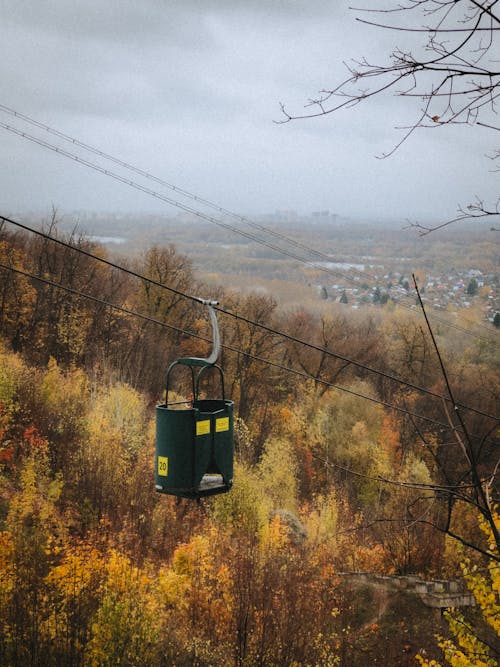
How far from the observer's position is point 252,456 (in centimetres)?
Answer: 4253

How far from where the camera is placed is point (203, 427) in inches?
243

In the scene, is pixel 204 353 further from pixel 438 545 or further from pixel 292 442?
pixel 438 545

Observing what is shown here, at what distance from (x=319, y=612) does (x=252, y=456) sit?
725 inches

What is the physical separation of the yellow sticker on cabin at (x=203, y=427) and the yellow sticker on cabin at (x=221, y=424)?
4.3 inches

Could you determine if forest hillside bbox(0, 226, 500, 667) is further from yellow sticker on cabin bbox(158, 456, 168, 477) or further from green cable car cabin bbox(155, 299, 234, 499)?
yellow sticker on cabin bbox(158, 456, 168, 477)

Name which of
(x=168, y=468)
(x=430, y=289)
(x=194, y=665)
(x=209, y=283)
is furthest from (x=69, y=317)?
(x=430, y=289)

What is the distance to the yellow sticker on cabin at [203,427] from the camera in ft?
20.0

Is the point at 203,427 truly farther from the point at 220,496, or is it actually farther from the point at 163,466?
the point at 220,496

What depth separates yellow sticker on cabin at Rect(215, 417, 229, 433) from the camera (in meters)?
6.30

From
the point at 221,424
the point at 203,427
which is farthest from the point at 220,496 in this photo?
the point at 203,427

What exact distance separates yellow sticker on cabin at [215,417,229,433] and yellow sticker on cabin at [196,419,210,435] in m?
0.11

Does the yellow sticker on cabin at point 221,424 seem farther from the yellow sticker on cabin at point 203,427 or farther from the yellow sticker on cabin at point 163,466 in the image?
the yellow sticker on cabin at point 163,466

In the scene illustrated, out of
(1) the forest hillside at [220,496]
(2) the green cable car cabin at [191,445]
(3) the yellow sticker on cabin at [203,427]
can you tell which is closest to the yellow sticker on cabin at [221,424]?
(2) the green cable car cabin at [191,445]

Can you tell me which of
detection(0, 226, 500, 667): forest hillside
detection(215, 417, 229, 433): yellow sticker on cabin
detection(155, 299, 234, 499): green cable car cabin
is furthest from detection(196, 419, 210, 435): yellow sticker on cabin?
detection(0, 226, 500, 667): forest hillside
